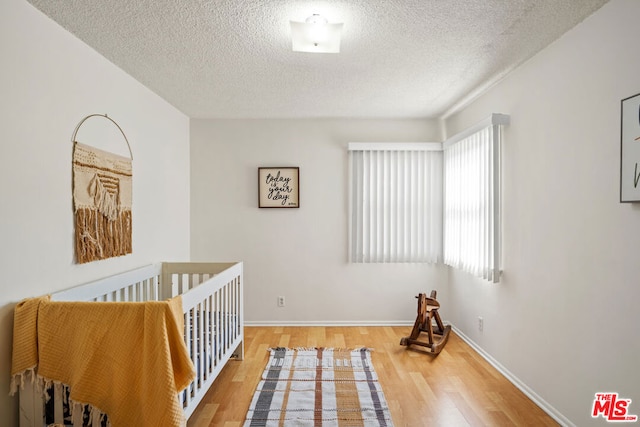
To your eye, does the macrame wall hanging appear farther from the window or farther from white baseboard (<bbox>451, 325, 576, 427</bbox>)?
white baseboard (<bbox>451, 325, 576, 427</bbox>)

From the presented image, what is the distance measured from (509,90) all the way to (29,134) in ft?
10.1

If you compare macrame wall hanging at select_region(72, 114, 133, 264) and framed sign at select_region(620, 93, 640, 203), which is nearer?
framed sign at select_region(620, 93, 640, 203)

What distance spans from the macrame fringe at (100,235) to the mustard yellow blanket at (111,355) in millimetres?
560

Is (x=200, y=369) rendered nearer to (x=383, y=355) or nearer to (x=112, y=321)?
(x=112, y=321)

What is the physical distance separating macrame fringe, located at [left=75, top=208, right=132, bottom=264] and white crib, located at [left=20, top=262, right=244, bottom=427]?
172mm

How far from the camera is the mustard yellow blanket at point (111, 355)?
6.10ft

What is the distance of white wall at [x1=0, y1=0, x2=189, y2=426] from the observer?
195cm

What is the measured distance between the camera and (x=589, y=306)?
224 cm

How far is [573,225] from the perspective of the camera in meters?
2.37

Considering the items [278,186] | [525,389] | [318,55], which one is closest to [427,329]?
[525,389]

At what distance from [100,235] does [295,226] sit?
2.24 m

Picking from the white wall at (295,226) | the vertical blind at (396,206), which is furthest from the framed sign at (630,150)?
the white wall at (295,226)

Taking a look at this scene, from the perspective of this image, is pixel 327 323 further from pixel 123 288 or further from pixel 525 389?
pixel 123 288

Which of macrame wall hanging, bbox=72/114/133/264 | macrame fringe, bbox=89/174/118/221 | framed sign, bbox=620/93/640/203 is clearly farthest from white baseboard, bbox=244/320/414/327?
framed sign, bbox=620/93/640/203
